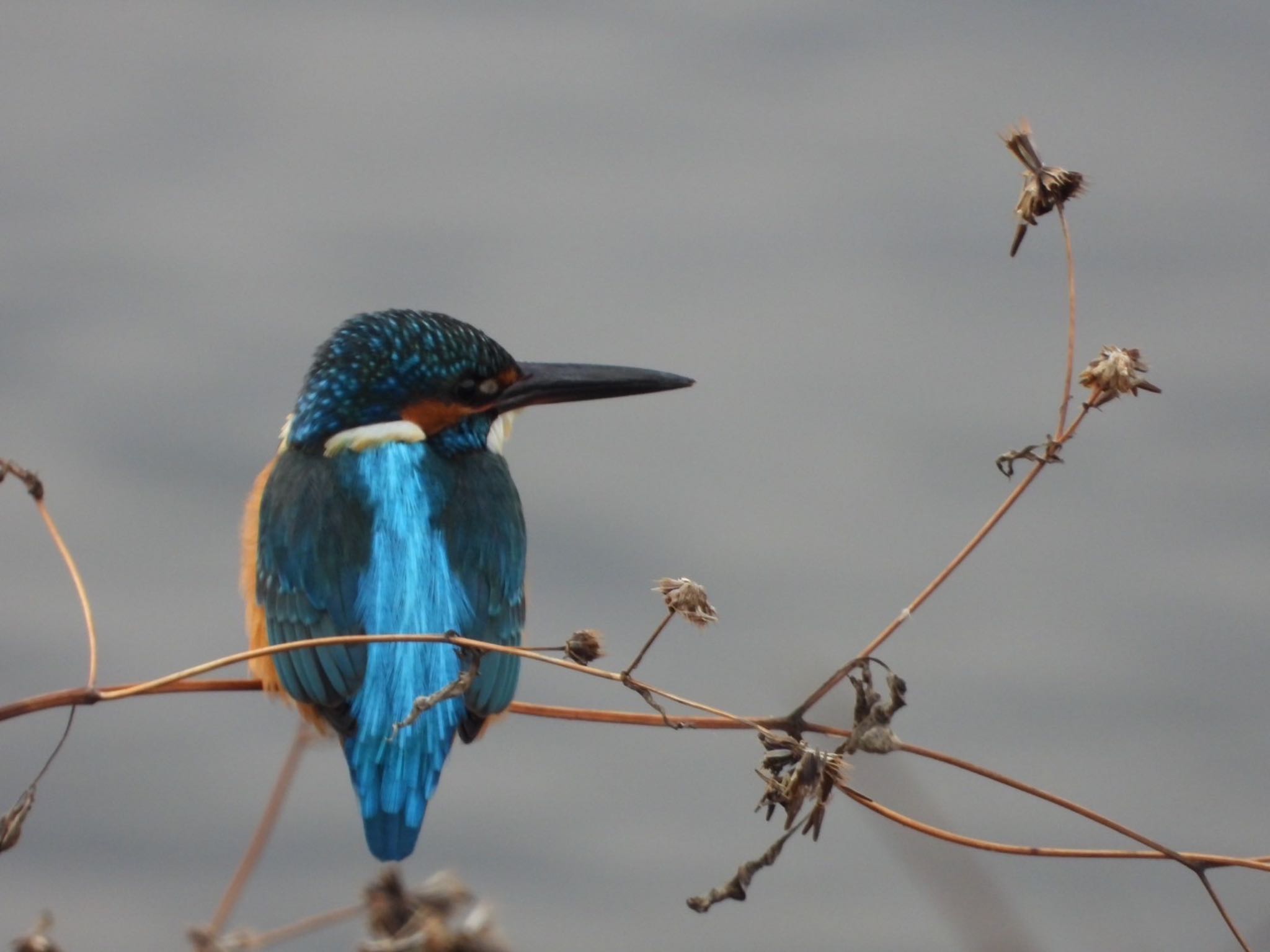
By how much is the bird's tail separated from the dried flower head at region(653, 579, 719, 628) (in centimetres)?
59

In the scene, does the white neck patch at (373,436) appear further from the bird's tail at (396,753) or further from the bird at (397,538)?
the bird's tail at (396,753)

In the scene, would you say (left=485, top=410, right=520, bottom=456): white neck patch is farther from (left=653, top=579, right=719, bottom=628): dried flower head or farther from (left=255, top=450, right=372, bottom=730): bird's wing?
(left=653, top=579, right=719, bottom=628): dried flower head

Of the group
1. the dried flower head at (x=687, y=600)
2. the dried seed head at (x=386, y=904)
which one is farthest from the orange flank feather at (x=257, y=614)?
the dried seed head at (x=386, y=904)

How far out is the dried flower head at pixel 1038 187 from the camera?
1419 millimetres

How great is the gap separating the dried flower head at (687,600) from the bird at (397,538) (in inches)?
24.6

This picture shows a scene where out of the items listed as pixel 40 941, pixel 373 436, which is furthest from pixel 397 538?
pixel 40 941

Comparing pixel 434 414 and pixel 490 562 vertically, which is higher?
pixel 434 414

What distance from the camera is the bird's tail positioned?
5.80ft

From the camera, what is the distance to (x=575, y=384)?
2.33m

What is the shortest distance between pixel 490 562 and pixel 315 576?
0.78ft

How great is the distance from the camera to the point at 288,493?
2188 mm

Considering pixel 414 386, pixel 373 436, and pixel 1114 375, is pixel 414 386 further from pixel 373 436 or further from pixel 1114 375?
pixel 1114 375

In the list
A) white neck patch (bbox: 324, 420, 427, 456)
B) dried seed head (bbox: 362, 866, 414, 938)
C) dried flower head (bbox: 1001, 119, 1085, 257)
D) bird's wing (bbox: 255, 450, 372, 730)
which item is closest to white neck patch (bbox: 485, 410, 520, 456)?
white neck patch (bbox: 324, 420, 427, 456)

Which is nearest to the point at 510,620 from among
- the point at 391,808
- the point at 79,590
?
the point at 391,808
